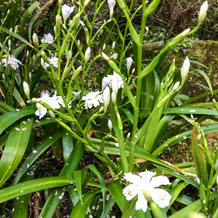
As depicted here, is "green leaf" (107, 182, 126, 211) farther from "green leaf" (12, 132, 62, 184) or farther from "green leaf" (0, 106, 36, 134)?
"green leaf" (0, 106, 36, 134)

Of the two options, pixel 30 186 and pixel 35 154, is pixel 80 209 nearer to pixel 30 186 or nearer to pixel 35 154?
pixel 30 186

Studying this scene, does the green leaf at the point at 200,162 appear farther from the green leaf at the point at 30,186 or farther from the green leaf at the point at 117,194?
the green leaf at the point at 30,186

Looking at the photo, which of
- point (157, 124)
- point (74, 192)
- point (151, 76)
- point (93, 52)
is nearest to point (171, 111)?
point (157, 124)

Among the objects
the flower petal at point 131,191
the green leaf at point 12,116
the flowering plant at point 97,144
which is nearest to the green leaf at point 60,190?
the flowering plant at point 97,144

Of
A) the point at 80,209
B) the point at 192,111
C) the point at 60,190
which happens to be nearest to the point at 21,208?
the point at 60,190

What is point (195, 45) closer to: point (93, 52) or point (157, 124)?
point (93, 52)

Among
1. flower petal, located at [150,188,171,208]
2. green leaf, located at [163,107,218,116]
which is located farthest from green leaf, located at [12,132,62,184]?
flower petal, located at [150,188,171,208]

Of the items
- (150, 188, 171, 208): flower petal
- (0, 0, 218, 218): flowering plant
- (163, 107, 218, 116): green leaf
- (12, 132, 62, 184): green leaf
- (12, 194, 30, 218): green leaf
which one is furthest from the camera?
(163, 107, 218, 116): green leaf

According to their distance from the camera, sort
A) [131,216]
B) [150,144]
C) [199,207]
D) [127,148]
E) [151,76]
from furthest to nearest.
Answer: [151,76] < [150,144] < [127,148] < [199,207] < [131,216]

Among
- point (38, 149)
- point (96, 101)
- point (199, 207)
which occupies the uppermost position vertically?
point (96, 101)
